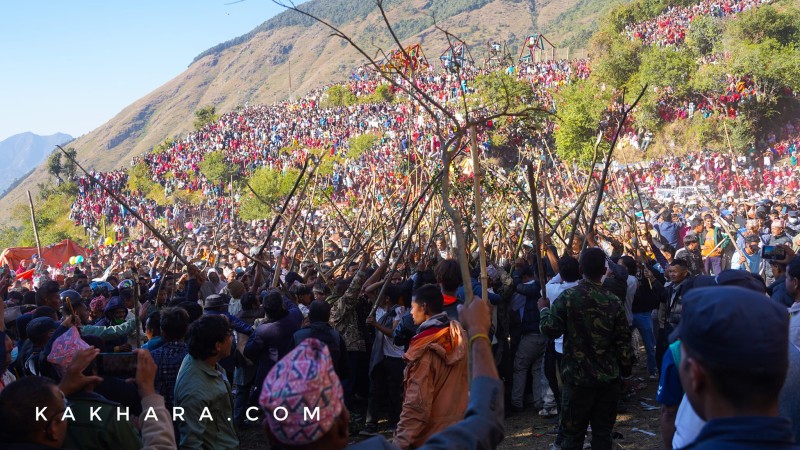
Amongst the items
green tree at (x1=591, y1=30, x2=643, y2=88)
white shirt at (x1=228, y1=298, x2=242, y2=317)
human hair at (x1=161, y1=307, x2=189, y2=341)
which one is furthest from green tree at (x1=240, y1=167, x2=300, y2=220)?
human hair at (x1=161, y1=307, x2=189, y2=341)

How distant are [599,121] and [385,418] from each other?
31667 millimetres

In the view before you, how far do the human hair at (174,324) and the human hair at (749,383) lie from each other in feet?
11.9

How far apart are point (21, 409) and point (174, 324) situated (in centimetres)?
196

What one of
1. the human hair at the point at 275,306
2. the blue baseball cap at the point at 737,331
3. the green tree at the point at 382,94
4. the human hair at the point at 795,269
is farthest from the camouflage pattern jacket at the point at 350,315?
the green tree at the point at 382,94

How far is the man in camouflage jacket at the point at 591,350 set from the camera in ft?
16.3

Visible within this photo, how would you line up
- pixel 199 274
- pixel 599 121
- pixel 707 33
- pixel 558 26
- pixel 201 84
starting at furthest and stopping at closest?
pixel 201 84, pixel 558 26, pixel 707 33, pixel 599 121, pixel 199 274

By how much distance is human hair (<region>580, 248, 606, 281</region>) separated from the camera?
4.98 m

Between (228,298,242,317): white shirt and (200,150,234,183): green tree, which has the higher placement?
(200,150,234,183): green tree

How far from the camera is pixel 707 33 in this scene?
44000mm

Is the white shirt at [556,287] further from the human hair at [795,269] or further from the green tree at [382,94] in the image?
the green tree at [382,94]

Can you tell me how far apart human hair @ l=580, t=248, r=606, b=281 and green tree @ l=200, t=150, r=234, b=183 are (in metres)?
45.9

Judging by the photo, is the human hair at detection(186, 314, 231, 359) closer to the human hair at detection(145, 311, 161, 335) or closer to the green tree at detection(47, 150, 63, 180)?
the human hair at detection(145, 311, 161, 335)

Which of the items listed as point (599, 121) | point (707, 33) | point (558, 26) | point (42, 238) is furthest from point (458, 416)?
point (558, 26)

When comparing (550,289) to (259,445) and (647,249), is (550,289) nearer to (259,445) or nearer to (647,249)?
(259,445)
